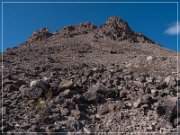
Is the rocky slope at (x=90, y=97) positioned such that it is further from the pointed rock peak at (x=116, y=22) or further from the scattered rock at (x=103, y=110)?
the pointed rock peak at (x=116, y=22)

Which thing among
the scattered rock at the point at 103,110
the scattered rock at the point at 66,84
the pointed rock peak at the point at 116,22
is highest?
the pointed rock peak at the point at 116,22

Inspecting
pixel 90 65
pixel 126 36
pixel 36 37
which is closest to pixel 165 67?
pixel 90 65

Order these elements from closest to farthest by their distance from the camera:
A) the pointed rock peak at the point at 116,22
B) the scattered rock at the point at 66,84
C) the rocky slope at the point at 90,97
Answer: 1. the rocky slope at the point at 90,97
2. the scattered rock at the point at 66,84
3. the pointed rock peak at the point at 116,22

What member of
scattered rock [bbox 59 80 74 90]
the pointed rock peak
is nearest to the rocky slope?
scattered rock [bbox 59 80 74 90]

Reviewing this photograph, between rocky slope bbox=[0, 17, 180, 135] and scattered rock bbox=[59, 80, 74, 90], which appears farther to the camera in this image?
scattered rock bbox=[59, 80, 74, 90]

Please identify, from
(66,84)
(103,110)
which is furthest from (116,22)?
(103,110)

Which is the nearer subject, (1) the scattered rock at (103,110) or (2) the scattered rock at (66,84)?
(1) the scattered rock at (103,110)

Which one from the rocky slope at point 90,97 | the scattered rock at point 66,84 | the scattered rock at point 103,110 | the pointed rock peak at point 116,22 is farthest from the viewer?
the pointed rock peak at point 116,22

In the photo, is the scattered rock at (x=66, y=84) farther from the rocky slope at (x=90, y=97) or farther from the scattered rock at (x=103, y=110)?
the scattered rock at (x=103, y=110)

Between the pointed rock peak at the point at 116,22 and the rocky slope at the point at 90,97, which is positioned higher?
the pointed rock peak at the point at 116,22

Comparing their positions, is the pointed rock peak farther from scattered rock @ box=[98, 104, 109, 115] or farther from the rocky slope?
scattered rock @ box=[98, 104, 109, 115]

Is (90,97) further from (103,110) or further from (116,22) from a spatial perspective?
(116,22)

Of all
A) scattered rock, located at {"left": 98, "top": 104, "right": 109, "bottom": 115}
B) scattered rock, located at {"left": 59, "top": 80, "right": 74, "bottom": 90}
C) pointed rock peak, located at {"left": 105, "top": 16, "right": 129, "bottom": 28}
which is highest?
pointed rock peak, located at {"left": 105, "top": 16, "right": 129, "bottom": 28}

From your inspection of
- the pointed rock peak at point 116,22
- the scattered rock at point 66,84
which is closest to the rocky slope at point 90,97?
the scattered rock at point 66,84
